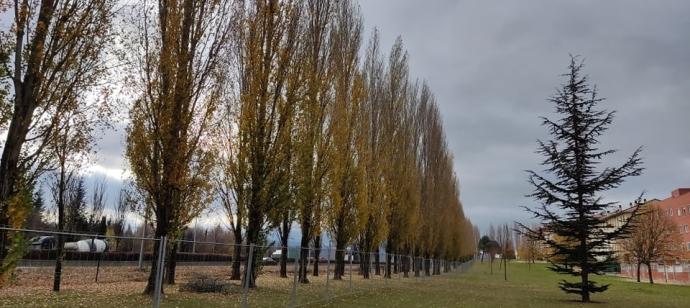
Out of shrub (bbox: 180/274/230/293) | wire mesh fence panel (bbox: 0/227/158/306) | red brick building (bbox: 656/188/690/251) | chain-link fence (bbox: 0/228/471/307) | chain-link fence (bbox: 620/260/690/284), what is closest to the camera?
wire mesh fence panel (bbox: 0/227/158/306)

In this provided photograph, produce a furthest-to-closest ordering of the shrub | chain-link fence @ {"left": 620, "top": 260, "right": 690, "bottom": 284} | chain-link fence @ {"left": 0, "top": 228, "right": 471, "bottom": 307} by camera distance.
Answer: chain-link fence @ {"left": 620, "top": 260, "right": 690, "bottom": 284} → the shrub → chain-link fence @ {"left": 0, "top": 228, "right": 471, "bottom": 307}

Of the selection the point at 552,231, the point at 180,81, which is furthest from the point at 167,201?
the point at 552,231

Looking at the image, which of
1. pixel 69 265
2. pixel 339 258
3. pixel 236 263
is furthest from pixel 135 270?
pixel 339 258

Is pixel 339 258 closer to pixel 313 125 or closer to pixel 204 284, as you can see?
pixel 313 125

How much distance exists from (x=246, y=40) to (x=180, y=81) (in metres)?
4.04

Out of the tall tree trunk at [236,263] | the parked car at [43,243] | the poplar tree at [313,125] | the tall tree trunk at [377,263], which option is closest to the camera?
the parked car at [43,243]

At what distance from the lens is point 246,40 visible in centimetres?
1733

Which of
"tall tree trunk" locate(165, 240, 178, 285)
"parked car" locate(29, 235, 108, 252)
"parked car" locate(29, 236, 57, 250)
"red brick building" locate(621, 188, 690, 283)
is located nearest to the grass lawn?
"tall tree trunk" locate(165, 240, 178, 285)

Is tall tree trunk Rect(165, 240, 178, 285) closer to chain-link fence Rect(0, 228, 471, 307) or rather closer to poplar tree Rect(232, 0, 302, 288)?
chain-link fence Rect(0, 228, 471, 307)

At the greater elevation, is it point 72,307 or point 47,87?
point 47,87

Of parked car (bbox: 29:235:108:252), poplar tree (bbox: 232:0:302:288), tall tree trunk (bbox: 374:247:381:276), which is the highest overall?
poplar tree (bbox: 232:0:302:288)

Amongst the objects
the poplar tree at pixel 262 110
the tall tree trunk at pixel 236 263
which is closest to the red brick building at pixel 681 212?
the poplar tree at pixel 262 110

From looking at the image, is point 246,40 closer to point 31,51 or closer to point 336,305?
point 31,51

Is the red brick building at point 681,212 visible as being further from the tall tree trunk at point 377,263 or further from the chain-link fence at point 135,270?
the chain-link fence at point 135,270
